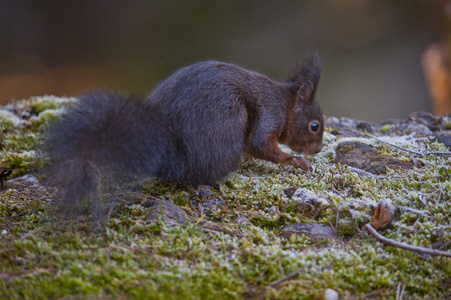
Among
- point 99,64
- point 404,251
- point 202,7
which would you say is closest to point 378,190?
point 404,251

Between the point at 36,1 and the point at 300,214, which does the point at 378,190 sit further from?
the point at 36,1

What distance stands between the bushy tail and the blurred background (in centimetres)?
408

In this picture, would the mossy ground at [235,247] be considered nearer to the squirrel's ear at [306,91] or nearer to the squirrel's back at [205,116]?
the squirrel's back at [205,116]

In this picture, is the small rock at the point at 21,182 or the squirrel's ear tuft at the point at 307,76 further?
the squirrel's ear tuft at the point at 307,76

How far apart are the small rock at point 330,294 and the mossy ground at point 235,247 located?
0.02m

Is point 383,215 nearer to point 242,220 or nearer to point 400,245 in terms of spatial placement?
point 400,245

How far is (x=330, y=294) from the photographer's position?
5.02 feet

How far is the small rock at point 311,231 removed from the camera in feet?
6.70

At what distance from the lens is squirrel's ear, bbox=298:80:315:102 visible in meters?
3.39

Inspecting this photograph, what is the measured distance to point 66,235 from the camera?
73.4 inches

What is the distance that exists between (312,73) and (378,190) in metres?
1.42

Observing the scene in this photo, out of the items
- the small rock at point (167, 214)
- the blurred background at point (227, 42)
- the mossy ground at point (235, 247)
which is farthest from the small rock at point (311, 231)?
the blurred background at point (227, 42)

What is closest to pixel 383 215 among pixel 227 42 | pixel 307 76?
pixel 307 76

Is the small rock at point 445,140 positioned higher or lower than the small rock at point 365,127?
lower
